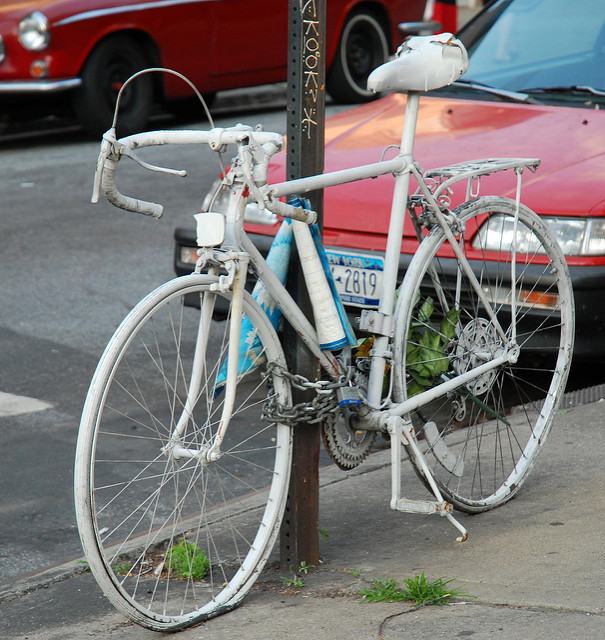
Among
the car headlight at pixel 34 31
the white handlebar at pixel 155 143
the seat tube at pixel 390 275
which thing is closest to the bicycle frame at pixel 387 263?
the seat tube at pixel 390 275

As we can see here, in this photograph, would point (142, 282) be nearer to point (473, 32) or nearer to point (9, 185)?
point (473, 32)

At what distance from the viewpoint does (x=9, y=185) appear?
367 inches

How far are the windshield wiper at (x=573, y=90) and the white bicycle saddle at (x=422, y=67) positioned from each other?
214 cm

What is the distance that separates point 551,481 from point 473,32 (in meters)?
2.98

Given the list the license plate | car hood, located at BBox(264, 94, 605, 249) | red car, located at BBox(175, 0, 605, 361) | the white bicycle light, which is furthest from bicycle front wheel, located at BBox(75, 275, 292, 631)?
car hood, located at BBox(264, 94, 605, 249)

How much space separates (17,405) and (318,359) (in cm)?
232

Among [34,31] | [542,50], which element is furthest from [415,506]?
[34,31]

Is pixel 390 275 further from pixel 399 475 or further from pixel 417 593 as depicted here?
pixel 417 593

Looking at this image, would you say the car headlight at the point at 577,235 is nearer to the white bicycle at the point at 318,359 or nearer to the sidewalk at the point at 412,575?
the white bicycle at the point at 318,359

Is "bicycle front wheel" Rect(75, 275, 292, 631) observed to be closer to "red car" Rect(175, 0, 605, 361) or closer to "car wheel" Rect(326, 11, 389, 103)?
"red car" Rect(175, 0, 605, 361)

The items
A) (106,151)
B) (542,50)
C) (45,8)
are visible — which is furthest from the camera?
(45,8)

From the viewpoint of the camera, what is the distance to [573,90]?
5426 mm

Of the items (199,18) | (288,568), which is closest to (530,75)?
(288,568)

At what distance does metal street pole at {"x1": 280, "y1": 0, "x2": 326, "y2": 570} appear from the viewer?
305cm
